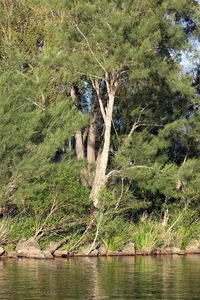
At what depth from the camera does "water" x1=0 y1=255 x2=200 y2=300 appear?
16188 millimetres

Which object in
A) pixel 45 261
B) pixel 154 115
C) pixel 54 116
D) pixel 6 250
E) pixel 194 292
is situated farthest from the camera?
pixel 154 115

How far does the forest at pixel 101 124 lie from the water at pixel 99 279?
119 inches

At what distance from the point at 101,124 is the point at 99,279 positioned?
1956cm

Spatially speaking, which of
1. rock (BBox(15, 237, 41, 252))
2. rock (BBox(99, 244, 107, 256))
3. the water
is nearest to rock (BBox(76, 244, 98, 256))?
rock (BBox(99, 244, 107, 256))

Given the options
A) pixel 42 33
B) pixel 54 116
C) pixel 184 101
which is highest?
pixel 42 33

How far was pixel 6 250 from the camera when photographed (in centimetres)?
2745

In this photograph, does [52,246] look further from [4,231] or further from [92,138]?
[92,138]

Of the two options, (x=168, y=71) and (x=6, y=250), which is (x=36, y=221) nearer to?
(x=6, y=250)

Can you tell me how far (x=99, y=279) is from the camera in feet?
63.8

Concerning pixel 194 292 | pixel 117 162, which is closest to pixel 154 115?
pixel 117 162

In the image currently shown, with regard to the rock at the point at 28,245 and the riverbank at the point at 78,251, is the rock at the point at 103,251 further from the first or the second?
the rock at the point at 28,245

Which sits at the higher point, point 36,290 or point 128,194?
point 128,194

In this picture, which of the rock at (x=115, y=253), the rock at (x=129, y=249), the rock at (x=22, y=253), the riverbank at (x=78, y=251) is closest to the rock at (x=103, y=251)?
the riverbank at (x=78, y=251)

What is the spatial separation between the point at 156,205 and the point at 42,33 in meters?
12.0
